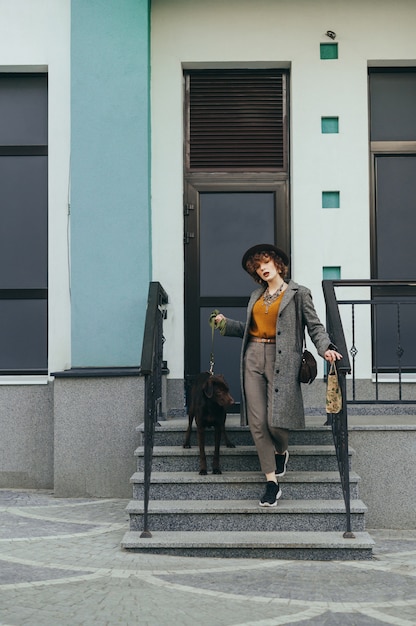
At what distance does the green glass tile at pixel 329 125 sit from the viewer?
8352mm

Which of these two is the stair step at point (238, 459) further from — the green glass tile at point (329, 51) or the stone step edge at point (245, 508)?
the green glass tile at point (329, 51)

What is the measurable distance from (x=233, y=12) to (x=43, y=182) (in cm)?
250

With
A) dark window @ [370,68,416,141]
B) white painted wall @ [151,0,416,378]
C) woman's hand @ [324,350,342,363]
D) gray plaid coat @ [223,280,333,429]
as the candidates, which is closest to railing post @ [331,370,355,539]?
woman's hand @ [324,350,342,363]

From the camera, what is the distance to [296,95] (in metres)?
8.34

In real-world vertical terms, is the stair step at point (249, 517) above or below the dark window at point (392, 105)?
below

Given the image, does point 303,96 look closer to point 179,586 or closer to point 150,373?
point 150,373

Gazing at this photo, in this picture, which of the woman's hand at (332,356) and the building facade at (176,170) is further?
the building facade at (176,170)

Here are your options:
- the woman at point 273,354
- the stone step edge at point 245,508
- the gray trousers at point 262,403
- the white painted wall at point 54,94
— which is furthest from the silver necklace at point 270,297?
the white painted wall at point 54,94

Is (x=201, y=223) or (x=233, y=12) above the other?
(x=233, y=12)

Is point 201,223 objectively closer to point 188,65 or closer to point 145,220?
point 145,220

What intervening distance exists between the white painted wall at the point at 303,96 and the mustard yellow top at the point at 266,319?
1926 mm

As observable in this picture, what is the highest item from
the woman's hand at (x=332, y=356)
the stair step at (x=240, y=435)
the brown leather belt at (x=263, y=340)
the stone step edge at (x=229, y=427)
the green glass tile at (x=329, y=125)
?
the green glass tile at (x=329, y=125)

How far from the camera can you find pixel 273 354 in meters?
6.30

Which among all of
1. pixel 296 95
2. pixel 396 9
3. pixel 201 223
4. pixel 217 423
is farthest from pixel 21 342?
pixel 396 9
